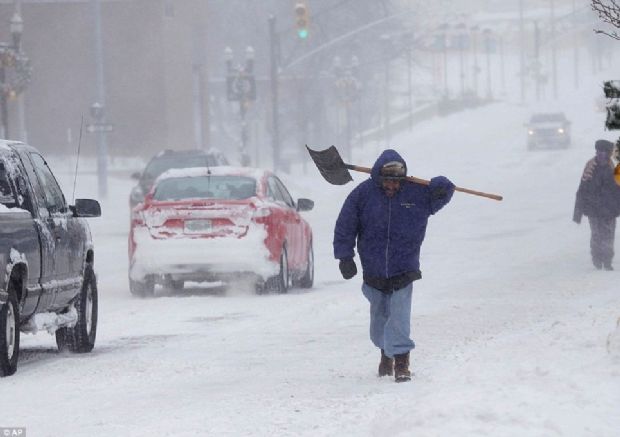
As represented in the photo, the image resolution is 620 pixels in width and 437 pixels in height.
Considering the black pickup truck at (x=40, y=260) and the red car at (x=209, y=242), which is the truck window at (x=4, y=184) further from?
the red car at (x=209, y=242)

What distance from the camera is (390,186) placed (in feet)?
38.9

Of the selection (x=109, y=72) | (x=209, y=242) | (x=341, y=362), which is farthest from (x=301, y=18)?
(x=341, y=362)

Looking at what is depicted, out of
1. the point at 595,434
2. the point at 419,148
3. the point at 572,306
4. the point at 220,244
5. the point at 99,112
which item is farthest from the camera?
the point at 419,148

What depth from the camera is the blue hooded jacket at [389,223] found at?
1190 centimetres

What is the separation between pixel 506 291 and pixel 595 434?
40.0ft

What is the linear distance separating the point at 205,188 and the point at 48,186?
23.3 feet

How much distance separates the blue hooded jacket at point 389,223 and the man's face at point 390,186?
3 cm

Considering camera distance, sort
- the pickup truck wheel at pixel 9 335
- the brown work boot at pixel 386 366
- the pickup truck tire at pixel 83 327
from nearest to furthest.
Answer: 1. the brown work boot at pixel 386 366
2. the pickup truck wheel at pixel 9 335
3. the pickup truck tire at pixel 83 327

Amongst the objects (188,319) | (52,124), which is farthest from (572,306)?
(52,124)

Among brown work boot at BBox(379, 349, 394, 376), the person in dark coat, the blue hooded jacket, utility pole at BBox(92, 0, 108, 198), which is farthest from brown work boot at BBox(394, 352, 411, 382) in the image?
utility pole at BBox(92, 0, 108, 198)

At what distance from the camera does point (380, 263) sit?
469 inches

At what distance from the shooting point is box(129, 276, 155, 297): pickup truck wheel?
68.5ft

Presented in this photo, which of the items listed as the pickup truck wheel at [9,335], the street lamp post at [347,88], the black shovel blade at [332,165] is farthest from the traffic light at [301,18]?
the pickup truck wheel at [9,335]

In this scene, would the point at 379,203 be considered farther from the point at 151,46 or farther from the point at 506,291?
the point at 151,46
